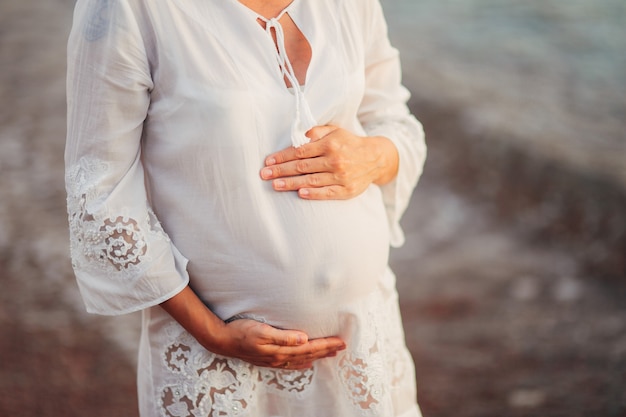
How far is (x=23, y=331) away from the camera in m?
3.08

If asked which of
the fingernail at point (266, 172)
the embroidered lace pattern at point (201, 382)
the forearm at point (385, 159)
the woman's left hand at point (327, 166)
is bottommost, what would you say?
the embroidered lace pattern at point (201, 382)

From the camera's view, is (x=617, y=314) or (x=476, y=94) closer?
(x=617, y=314)

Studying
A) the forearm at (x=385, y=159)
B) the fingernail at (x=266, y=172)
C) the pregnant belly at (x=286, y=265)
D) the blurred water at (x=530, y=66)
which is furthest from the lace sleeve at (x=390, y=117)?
the blurred water at (x=530, y=66)

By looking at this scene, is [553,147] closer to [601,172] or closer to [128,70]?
[601,172]

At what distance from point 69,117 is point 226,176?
0.28 metres

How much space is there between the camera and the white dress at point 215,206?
4.00 ft

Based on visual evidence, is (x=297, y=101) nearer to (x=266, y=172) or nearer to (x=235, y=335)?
(x=266, y=172)

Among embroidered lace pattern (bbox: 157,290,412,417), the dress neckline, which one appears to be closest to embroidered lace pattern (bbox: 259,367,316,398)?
embroidered lace pattern (bbox: 157,290,412,417)

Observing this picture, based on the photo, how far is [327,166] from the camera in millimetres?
1360

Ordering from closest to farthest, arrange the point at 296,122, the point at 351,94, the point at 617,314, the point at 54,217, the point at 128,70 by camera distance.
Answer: the point at 128,70
the point at 296,122
the point at 351,94
the point at 617,314
the point at 54,217

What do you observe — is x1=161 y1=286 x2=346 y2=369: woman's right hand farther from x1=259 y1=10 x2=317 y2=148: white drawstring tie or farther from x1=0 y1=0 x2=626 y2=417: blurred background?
x1=0 y1=0 x2=626 y2=417: blurred background

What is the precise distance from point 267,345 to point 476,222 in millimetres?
3108

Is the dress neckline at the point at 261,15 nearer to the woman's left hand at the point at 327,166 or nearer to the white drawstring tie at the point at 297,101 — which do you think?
the white drawstring tie at the point at 297,101

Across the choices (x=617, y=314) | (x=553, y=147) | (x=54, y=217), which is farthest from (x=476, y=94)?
(x=54, y=217)
